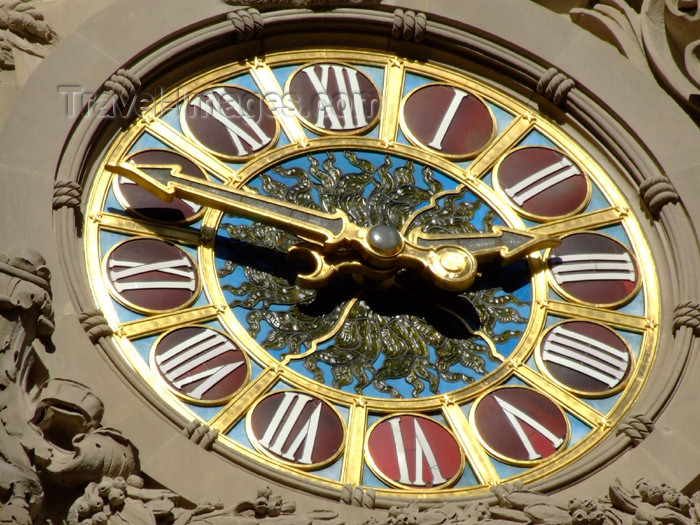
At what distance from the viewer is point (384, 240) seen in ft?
40.1

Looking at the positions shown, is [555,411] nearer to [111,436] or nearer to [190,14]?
[111,436]

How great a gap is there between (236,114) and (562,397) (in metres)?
3.04

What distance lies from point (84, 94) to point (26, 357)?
2.47 meters

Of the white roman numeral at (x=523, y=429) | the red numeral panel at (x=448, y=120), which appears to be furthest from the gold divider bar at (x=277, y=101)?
the white roman numeral at (x=523, y=429)

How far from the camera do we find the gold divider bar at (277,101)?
1318 cm

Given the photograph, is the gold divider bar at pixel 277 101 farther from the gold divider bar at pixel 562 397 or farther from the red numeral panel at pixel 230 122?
the gold divider bar at pixel 562 397

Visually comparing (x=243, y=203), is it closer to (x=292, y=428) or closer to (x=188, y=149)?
(x=188, y=149)

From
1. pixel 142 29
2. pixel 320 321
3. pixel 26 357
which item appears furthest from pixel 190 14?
pixel 26 357

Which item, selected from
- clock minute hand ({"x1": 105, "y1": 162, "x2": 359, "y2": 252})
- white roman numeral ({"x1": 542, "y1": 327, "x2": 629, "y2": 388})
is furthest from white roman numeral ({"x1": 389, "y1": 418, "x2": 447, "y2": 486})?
clock minute hand ({"x1": 105, "y1": 162, "x2": 359, "y2": 252})

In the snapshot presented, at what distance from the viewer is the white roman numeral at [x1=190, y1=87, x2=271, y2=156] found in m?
→ 13.0

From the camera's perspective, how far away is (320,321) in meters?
12.2

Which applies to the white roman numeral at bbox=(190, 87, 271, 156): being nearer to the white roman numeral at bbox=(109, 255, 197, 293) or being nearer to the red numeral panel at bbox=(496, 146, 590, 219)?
the white roman numeral at bbox=(109, 255, 197, 293)

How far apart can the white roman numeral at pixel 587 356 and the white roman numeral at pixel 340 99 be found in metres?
2.15

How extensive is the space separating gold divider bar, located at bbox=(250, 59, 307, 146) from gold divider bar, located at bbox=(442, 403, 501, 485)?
2.37 metres
